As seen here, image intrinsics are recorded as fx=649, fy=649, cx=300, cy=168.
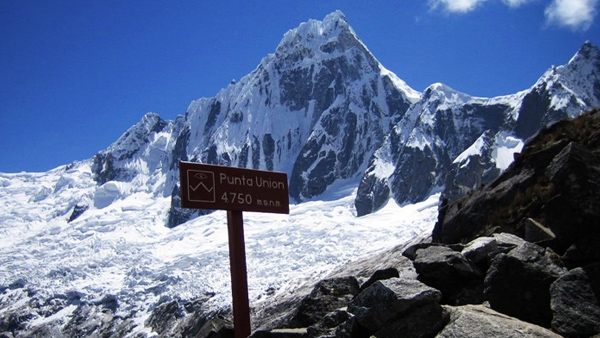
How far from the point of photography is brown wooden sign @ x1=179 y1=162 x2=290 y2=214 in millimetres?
10633

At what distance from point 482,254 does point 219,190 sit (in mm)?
4491

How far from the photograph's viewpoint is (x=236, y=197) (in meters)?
11.3

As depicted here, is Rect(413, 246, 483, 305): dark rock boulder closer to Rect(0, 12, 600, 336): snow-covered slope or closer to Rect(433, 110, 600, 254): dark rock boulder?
Rect(433, 110, 600, 254): dark rock boulder

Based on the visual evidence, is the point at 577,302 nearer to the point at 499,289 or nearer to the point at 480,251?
the point at 499,289

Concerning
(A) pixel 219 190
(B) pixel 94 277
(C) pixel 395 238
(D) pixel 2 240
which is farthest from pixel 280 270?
(D) pixel 2 240

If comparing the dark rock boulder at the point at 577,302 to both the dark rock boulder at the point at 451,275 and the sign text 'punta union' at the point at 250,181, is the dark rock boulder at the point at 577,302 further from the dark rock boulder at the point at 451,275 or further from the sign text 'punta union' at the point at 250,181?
the sign text 'punta union' at the point at 250,181

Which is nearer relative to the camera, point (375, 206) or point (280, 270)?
point (280, 270)

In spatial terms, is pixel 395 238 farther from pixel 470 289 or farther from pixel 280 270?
pixel 470 289

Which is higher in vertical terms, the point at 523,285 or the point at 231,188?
the point at 231,188

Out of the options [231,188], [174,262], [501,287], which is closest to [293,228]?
[174,262]

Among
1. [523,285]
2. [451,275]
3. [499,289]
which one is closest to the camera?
[523,285]

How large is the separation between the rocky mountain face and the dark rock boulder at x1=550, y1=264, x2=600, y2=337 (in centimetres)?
1

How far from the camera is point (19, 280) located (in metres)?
135

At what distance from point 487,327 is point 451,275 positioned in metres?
2.28
